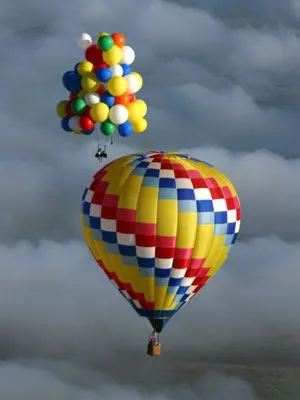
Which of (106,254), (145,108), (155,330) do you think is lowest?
(155,330)

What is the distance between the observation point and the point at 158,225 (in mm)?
39094

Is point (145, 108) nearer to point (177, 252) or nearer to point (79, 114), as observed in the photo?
point (79, 114)

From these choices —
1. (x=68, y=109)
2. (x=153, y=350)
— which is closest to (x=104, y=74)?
(x=68, y=109)

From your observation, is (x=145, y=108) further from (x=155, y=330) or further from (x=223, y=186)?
(x=155, y=330)

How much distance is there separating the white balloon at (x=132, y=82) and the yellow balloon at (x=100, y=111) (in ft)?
4.38

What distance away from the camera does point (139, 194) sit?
128 feet

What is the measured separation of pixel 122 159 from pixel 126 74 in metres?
4.01

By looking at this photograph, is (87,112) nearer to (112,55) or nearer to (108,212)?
(112,55)

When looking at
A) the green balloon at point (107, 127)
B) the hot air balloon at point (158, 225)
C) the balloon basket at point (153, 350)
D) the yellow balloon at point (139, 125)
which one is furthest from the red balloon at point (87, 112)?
the balloon basket at point (153, 350)

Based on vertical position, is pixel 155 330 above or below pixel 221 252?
below

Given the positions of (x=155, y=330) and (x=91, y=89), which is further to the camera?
(x=155, y=330)

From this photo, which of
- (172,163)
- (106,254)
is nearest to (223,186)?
(172,163)

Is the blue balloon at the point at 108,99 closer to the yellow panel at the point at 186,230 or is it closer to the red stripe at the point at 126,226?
the red stripe at the point at 126,226

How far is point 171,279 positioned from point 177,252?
1.51 meters
